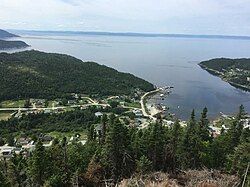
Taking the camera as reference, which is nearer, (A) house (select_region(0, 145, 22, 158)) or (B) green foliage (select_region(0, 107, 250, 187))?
(B) green foliage (select_region(0, 107, 250, 187))

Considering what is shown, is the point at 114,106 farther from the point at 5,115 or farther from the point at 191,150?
the point at 191,150

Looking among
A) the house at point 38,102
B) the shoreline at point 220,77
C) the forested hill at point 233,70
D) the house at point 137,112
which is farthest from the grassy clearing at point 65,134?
the forested hill at point 233,70

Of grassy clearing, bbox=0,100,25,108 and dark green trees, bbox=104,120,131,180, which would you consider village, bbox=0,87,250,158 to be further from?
dark green trees, bbox=104,120,131,180

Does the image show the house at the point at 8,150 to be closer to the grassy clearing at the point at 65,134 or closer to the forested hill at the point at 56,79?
the grassy clearing at the point at 65,134

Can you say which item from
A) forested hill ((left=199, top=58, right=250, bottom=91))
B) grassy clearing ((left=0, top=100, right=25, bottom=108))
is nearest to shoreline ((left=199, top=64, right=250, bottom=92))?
forested hill ((left=199, top=58, right=250, bottom=91))

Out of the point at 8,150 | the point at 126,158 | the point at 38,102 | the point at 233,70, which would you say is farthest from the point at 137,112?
the point at 233,70

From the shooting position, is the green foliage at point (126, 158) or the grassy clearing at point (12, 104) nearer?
the green foliage at point (126, 158)

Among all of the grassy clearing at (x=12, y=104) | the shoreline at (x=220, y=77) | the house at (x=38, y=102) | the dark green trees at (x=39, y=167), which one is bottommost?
the grassy clearing at (x=12, y=104)
